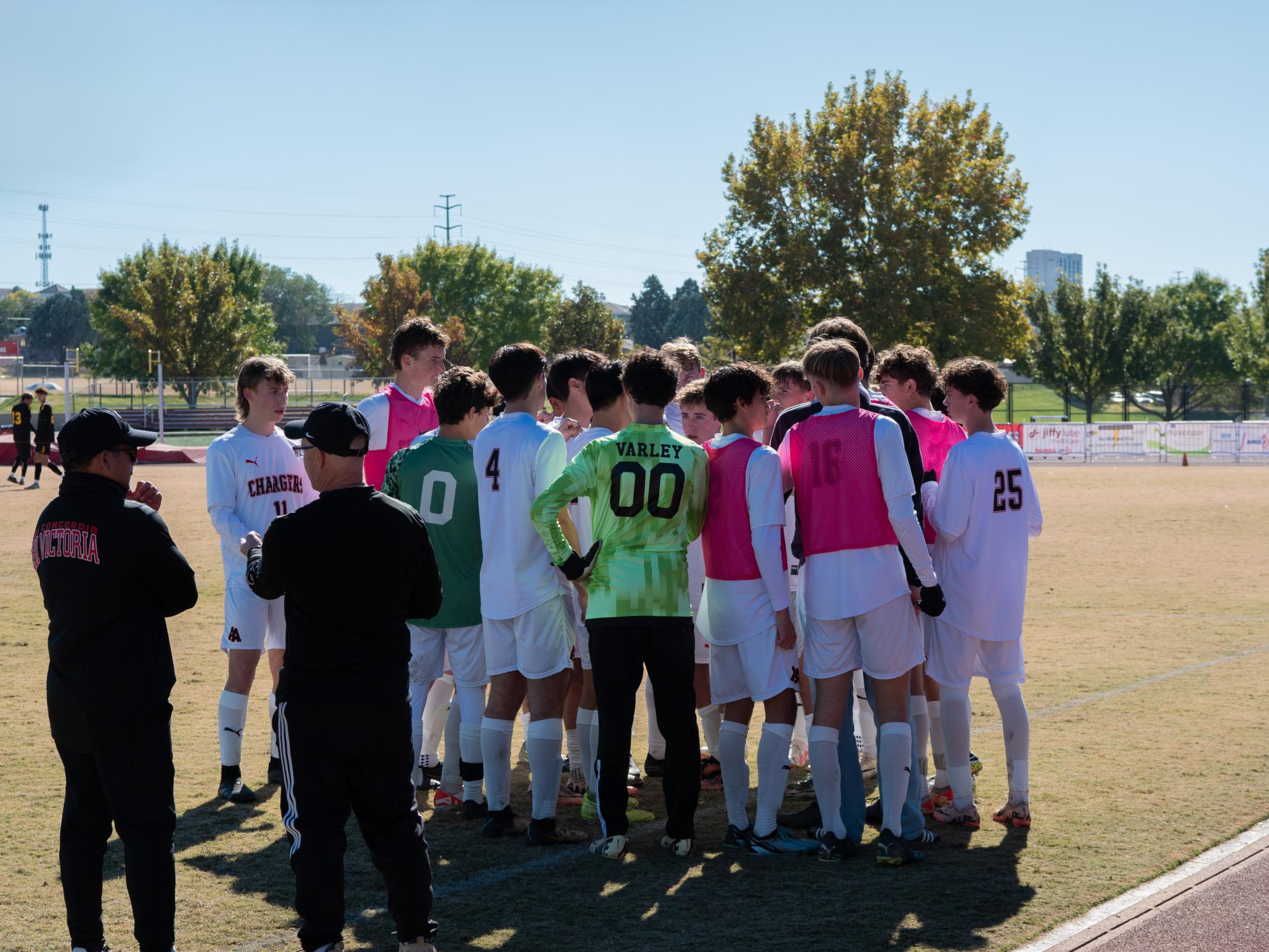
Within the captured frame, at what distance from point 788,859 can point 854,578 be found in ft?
4.37

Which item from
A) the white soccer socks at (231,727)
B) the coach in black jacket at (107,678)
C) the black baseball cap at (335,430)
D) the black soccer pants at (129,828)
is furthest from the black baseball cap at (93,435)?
the white soccer socks at (231,727)

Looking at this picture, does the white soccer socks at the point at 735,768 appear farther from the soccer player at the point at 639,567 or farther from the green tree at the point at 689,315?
the green tree at the point at 689,315

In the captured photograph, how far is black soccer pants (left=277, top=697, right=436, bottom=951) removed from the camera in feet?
13.7

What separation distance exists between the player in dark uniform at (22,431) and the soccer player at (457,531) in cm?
2454

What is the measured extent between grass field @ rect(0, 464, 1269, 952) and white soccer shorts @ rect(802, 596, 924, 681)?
2.89ft

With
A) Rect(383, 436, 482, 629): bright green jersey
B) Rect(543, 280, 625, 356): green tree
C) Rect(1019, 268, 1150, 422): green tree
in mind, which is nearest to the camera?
Rect(383, 436, 482, 629): bright green jersey

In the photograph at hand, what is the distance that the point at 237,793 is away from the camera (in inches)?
263

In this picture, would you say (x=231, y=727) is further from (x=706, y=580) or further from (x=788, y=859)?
(x=788, y=859)

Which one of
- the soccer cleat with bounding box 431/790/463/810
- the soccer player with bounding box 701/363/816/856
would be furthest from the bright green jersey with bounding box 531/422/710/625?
the soccer cleat with bounding box 431/790/463/810

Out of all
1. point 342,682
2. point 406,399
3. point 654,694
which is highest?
point 406,399

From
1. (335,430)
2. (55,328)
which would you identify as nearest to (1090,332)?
(335,430)

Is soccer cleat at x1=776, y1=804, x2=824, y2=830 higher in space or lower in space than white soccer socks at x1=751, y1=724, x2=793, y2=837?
lower

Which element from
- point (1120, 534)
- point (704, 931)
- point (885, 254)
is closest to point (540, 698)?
point (704, 931)

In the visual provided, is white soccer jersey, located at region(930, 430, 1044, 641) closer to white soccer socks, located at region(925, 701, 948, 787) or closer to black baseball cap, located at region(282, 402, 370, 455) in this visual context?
white soccer socks, located at region(925, 701, 948, 787)
